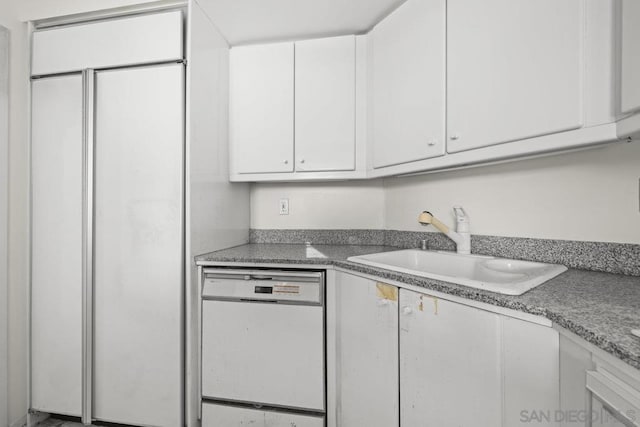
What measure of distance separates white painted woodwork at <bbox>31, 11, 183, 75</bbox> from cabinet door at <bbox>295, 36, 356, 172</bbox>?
0.72 metres

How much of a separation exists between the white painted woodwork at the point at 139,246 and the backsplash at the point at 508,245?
0.77m

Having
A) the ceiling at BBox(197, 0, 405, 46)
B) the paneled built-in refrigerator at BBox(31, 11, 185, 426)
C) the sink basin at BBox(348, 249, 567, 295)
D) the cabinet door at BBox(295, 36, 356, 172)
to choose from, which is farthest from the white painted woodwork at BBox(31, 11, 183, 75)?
the sink basin at BBox(348, 249, 567, 295)

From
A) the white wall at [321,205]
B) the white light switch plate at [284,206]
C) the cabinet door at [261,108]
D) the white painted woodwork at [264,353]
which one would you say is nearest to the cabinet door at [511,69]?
the white wall at [321,205]

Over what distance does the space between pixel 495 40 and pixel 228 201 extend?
162cm

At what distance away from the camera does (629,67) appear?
0.81 metres

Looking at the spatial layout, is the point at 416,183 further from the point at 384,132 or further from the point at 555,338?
the point at 555,338

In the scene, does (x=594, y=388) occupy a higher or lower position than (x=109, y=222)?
lower

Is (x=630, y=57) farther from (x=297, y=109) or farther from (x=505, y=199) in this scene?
(x=297, y=109)

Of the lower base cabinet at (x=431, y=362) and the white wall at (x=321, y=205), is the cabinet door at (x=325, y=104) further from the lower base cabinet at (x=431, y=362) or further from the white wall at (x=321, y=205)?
the lower base cabinet at (x=431, y=362)

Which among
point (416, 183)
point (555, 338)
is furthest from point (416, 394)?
point (416, 183)

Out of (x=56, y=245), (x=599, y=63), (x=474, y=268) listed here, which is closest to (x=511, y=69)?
(x=599, y=63)

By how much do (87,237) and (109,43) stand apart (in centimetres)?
107

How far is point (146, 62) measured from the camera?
159cm

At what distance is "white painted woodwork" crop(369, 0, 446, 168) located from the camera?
1395 mm
